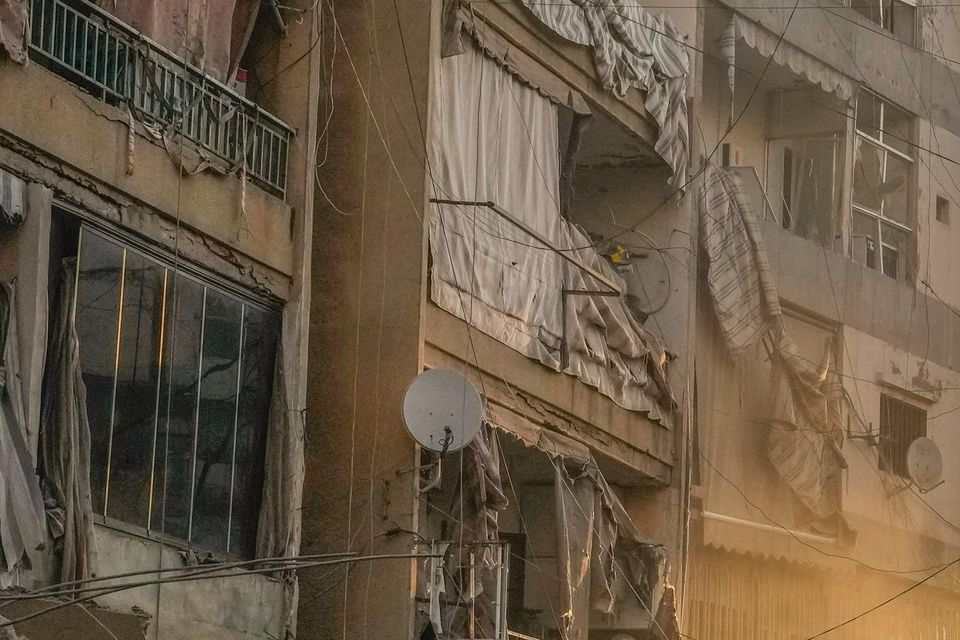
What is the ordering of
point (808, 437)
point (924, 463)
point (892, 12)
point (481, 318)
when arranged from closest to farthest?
point (481, 318), point (808, 437), point (924, 463), point (892, 12)

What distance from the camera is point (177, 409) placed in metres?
14.5

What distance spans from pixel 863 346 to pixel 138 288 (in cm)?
1291

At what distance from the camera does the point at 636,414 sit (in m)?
20.7

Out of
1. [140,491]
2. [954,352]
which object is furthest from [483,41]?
[954,352]

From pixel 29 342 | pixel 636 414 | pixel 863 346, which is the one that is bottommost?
pixel 29 342

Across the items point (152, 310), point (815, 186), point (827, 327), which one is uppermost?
point (815, 186)

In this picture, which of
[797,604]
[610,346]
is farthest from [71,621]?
[797,604]

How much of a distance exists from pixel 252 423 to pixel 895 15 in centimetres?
1459

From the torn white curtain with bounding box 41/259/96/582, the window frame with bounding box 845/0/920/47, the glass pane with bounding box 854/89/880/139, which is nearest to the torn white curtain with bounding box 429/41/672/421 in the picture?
the torn white curtain with bounding box 41/259/96/582

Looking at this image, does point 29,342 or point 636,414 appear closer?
point 29,342

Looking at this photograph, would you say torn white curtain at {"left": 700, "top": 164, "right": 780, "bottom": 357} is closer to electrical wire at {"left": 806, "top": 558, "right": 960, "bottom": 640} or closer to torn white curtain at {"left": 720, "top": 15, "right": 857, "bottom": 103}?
torn white curtain at {"left": 720, "top": 15, "right": 857, "bottom": 103}

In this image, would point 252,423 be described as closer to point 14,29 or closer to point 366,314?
point 366,314

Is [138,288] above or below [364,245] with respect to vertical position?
below

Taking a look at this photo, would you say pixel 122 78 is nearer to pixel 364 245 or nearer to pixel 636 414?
pixel 364 245
